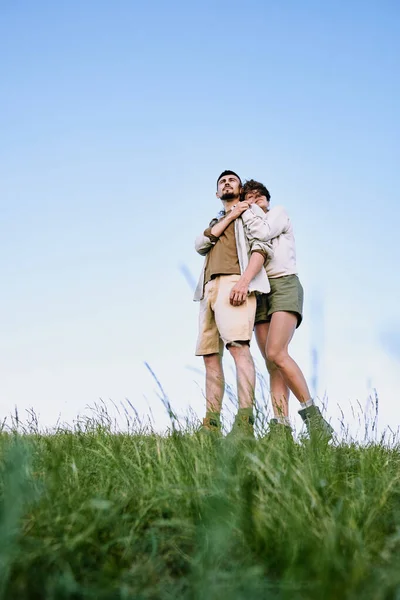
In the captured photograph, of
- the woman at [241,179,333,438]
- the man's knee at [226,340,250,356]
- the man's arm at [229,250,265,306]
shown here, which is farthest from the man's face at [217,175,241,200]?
the man's knee at [226,340,250,356]

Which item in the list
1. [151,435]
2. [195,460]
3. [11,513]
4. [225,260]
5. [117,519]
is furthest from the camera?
[225,260]

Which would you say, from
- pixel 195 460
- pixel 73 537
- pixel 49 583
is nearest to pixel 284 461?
pixel 195 460

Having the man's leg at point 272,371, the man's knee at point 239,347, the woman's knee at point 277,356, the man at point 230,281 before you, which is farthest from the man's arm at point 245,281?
the man's leg at point 272,371

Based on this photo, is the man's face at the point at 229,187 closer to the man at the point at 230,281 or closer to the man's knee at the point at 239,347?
the man at the point at 230,281

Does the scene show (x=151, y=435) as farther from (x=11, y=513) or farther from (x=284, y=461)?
(x=11, y=513)

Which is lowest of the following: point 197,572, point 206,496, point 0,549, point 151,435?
point 197,572

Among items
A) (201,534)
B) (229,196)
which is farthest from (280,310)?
(201,534)

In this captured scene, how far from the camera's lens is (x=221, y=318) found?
5715 millimetres

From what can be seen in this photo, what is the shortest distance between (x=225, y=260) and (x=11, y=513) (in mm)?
4360

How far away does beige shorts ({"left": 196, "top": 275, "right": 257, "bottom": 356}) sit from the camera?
5.63 m

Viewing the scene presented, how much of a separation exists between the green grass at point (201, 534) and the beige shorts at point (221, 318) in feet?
9.16

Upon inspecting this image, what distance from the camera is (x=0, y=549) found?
1812 millimetres

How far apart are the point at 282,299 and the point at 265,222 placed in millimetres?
744

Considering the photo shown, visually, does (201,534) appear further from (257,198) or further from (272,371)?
(257,198)
